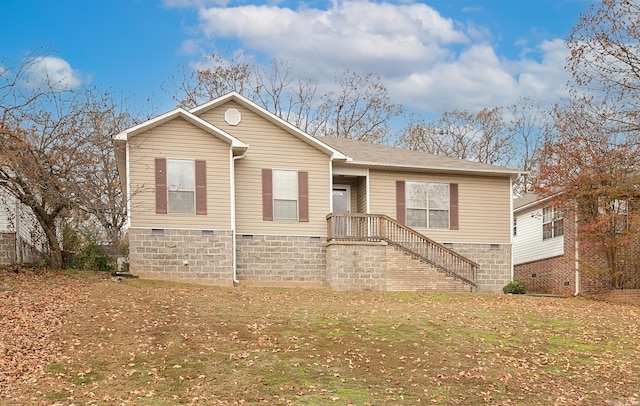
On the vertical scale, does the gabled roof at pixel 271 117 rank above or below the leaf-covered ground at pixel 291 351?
above

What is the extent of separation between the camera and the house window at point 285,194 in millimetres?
22141

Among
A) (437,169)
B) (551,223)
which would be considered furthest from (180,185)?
(551,223)

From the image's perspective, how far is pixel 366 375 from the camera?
36.4 feet

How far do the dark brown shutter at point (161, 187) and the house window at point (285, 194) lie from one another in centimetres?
361

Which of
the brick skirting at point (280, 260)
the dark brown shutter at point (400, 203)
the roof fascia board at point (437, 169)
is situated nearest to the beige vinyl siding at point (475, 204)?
the dark brown shutter at point (400, 203)

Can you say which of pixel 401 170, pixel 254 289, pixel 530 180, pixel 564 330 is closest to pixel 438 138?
pixel 530 180

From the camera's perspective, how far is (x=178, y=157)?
815 inches

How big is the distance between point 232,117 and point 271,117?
4.16ft

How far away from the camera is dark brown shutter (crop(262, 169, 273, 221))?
72.1ft

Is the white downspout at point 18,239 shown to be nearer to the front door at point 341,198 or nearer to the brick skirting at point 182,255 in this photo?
the brick skirting at point 182,255

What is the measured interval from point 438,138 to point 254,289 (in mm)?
25776

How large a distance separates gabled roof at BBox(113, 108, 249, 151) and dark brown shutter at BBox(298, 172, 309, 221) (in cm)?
238

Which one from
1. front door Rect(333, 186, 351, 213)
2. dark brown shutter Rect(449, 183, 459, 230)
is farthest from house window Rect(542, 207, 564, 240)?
front door Rect(333, 186, 351, 213)

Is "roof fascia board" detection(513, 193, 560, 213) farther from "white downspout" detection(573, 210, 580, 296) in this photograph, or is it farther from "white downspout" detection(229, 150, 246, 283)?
"white downspout" detection(229, 150, 246, 283)
